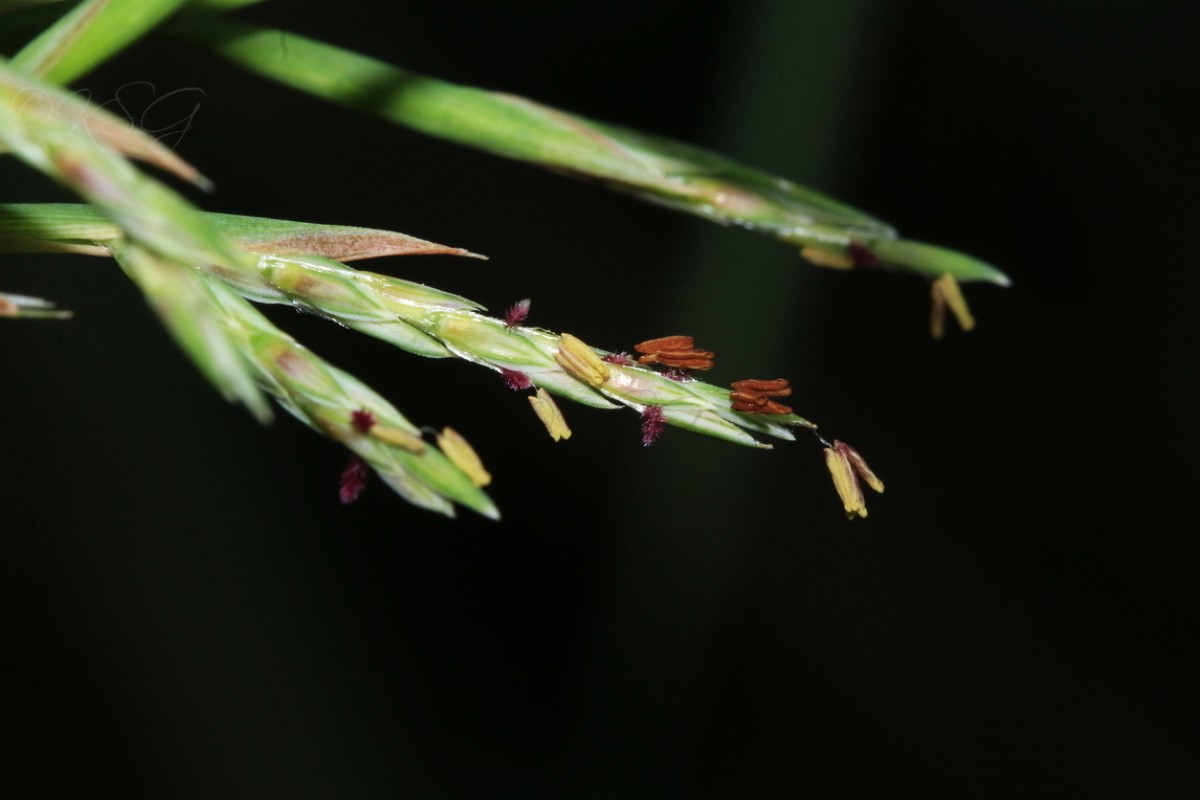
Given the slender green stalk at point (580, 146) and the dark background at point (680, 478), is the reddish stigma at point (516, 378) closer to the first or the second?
the slender green stalk at point (580, 146)

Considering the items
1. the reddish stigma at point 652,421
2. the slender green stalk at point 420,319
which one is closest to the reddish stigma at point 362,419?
the slender green stalk at point 420,319

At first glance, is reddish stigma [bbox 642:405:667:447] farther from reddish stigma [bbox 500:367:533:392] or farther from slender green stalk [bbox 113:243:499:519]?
slender green stalk [bbox 113:243:499:519]

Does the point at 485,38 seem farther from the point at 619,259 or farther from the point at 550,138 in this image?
the point at 550,138

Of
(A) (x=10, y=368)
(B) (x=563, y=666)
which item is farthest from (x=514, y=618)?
(A) (x=10, y=368)

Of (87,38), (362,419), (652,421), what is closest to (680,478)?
(652,421)

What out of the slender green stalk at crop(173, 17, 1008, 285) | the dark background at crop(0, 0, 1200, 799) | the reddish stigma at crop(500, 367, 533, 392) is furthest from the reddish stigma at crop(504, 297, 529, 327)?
the dark background at crop(0, 0, 1200, 799)

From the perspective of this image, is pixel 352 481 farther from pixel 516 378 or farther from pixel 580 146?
pixel 580 146
